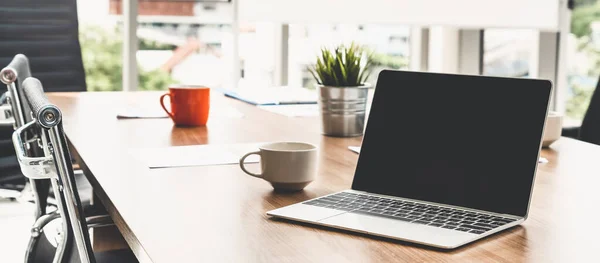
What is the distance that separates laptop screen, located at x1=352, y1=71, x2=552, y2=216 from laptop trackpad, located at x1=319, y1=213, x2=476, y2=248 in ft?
0.44

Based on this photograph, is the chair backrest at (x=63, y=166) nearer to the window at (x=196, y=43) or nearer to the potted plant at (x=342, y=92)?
the potted plant at (x=342, y=92)

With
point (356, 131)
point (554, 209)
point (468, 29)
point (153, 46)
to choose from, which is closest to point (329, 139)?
point (356, 131)

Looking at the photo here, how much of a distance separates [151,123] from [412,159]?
934 mm

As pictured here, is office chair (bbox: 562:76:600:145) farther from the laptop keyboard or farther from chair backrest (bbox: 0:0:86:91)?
chair backrest (bbox: 0:0:86:91)

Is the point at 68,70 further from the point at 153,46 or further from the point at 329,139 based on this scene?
the point at 329,139

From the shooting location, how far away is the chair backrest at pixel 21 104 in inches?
61.4

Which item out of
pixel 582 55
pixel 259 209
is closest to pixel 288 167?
pixel 259 209

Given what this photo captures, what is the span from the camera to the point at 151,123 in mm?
1928

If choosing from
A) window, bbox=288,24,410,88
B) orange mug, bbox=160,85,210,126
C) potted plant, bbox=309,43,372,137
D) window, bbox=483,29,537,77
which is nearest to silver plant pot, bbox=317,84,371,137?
potted plant, bbox=309,43,372,137

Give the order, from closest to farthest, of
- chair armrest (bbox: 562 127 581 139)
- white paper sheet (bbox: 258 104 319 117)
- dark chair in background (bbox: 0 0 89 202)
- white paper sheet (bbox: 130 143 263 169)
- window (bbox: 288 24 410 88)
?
white paper sheet (bbox: 130 143 263 169) → white paper sheet (bbox: 258 104 319 117) → chair armrest (bbox: 562 127 581 139) → dark chair in background (bbox: 0 0 89 202) → window (bbox: 288 24 410 88)

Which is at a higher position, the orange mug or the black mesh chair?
the black mesh chair

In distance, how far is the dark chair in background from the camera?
3.17 metres

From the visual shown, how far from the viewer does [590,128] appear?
7.59 feet

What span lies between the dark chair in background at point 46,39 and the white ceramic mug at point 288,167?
2.18 meters
